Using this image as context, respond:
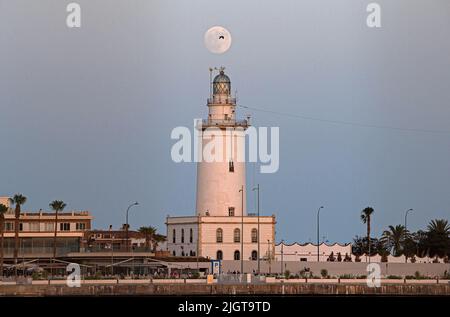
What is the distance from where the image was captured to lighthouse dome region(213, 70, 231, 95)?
134m

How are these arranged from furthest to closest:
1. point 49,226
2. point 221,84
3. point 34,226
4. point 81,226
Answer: point 81,226
point 49,226
point 34,226
point 221,84

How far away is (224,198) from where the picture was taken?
13350cm

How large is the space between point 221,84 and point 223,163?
713cm

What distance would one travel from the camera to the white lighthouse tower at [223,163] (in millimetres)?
132875

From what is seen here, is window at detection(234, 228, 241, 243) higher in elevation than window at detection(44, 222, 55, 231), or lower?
lower

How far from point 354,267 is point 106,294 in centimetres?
3094

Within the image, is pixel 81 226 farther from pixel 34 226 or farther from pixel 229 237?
pixel 229 237

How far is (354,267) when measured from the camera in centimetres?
13125

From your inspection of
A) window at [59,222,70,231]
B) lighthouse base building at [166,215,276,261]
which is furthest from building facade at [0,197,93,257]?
lighthouse base building at [166,215,276,261]

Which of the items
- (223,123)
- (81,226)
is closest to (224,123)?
(223,123)

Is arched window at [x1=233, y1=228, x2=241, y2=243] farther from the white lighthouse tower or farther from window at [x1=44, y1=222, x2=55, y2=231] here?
window at [x1=44, y1=222, x2=55, y2=231]

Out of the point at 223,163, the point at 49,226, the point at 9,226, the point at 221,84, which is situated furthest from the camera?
the point at 9,226
